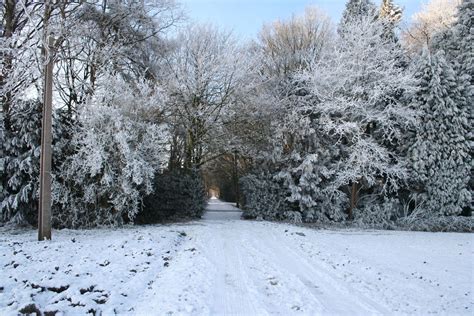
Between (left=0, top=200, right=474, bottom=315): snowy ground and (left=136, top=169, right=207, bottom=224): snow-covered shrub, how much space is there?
5.83 m

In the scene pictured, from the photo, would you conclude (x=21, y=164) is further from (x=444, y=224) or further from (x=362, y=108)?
(x=444, y=224)

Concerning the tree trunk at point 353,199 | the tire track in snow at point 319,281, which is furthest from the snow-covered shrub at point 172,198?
the tree trunk at point 353,199

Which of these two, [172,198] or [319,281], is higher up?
[172,198]

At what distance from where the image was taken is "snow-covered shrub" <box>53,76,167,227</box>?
13.3 meters

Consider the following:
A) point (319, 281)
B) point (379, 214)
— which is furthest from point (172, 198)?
point (319, 281)

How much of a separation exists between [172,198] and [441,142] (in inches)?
485

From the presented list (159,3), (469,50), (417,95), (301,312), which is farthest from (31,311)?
(469,50)

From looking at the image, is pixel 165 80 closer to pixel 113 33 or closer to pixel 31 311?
pixel 113 33

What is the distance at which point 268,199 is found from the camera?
18.1 metres

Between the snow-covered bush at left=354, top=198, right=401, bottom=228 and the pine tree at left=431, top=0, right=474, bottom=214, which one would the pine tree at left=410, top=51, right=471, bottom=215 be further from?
the snow-covered bush at left=354, top=198, right=401, bottom=228

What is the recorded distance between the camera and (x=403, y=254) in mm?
9875

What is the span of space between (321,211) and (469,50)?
454 inches

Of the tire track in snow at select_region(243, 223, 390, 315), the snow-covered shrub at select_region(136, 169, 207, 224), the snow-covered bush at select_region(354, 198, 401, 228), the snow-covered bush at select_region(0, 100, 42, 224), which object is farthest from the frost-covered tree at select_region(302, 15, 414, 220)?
the snow-covered bush at select_region(0, 100, 42, 224)

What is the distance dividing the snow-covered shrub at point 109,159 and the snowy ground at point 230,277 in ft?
11.7
